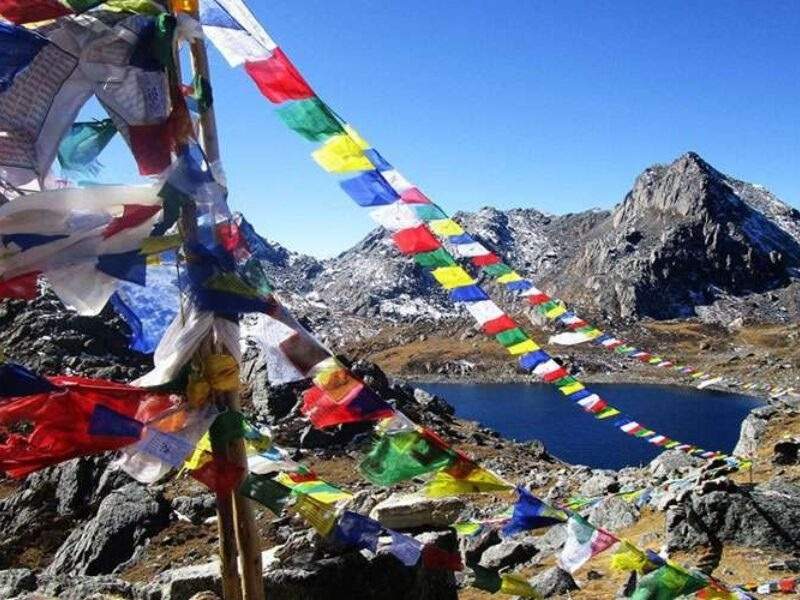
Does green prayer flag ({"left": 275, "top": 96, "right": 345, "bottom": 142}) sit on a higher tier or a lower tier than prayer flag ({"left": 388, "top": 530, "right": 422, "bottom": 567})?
higher

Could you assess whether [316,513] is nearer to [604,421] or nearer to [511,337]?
[511,337]

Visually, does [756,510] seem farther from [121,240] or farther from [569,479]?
[569,479]

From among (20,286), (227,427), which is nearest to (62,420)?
(20,286)

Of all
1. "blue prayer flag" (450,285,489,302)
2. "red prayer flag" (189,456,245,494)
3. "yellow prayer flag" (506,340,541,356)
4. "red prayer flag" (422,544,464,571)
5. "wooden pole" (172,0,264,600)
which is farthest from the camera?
"yellow prayer flag" (506,340,541,356)

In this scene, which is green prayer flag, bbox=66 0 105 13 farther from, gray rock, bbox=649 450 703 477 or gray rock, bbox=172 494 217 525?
gray rock, bbox=649 450 703 477

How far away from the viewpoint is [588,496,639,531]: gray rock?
55.6ft

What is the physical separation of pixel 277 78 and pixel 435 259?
2616mm

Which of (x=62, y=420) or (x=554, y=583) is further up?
(x=62, y=420)

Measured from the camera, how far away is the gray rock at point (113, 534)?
17.0 metres

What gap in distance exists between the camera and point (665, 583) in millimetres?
7352

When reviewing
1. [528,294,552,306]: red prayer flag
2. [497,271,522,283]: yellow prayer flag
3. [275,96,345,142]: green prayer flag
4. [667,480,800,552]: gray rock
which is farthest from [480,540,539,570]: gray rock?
[275,96,345,142]: green prayer flag

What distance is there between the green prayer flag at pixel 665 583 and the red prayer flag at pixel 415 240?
4057mm

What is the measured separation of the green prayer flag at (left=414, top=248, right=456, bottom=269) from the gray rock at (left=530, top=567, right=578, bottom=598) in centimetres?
710

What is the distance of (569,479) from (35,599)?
22087 mm
